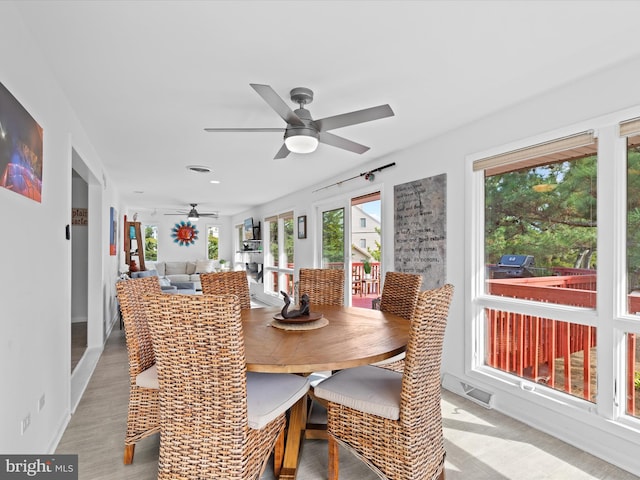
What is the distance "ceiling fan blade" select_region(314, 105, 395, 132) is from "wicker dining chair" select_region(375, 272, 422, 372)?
1235mm

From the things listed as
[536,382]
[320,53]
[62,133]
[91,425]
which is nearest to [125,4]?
[320,53]

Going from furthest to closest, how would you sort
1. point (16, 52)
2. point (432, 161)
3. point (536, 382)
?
point (432, 161) → point (536, 382) → point (16, 52)

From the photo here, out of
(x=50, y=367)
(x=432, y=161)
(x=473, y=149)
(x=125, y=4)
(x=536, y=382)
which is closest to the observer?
(x=125, y=4)

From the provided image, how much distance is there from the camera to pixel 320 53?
6.24 ft

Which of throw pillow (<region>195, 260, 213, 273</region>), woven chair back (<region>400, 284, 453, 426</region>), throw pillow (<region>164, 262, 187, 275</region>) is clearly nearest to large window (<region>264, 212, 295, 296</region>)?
throw pillow (<region>195, 260, 213, 273</region>)

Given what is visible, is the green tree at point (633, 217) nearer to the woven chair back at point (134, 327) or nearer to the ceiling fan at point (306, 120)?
the ceiling fan at point (306, 120)

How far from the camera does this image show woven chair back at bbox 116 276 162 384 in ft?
6.47

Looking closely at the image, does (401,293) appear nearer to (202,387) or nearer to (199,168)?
(202,387)

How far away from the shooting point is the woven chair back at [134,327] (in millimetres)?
1973

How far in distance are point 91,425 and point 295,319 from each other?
5.39 feet

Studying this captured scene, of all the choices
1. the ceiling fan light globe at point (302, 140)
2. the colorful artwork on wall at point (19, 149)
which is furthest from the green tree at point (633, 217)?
the colorful artwork on wall at point (19, 149)

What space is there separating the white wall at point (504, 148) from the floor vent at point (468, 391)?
0.15 feet

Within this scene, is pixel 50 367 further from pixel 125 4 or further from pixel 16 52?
pixel 125 4

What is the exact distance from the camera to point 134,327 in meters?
1.98
